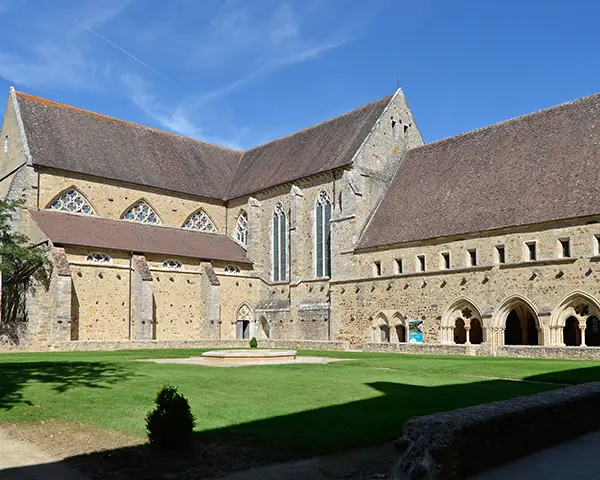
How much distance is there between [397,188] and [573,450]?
29653 millimetres

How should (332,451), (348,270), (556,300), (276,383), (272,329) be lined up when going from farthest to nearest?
1. (272,329)
2. (348,270)
3. (556,300)
4. (276,383)
5. (332,451)

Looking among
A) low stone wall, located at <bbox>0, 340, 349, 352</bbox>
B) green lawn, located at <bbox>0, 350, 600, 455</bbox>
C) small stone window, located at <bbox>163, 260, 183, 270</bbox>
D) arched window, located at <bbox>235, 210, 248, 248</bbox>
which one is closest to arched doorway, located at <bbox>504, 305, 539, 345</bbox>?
low stone wall, located at <bbox>0, 340, 349, 352</bbox>

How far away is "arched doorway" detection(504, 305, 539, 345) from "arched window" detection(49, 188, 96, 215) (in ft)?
83.0

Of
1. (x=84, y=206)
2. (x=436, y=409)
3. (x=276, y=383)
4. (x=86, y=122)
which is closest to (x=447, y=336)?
(x=276, y=383)

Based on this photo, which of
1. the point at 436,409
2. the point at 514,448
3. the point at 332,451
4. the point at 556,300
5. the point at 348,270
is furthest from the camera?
the point at 348,270

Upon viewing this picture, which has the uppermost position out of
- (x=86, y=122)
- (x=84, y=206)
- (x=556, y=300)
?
(x=86, y=122)

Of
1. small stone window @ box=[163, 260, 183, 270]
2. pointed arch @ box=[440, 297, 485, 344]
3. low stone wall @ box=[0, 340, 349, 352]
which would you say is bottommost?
low stone wall @ box=[0, 340, 349, 352]

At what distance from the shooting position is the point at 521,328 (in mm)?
31984

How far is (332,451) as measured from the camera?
8.50 metres

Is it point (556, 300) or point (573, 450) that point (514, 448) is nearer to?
point (573, 450)

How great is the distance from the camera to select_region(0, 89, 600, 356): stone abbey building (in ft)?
92.0

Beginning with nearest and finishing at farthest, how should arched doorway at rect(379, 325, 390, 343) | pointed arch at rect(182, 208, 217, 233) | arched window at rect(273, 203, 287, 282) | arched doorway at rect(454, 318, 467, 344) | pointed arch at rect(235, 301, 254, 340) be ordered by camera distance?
arched doorway at rect(454, 318, 467, 344), arched doorway at rect(379, 325, 390, 343), pointed arch at rect(235, 301, 254, 340), arched window at rect(273, 203, 287, 282), pointed arch at rect(182, 208, 217, 233)

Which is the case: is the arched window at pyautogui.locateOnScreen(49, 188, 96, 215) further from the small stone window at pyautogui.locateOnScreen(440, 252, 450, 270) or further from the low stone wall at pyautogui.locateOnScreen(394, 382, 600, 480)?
the low stone wall at pyautogui.locateOnScreen(394, 382, 600, 480)

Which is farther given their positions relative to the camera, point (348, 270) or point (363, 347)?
point (348, 270)
